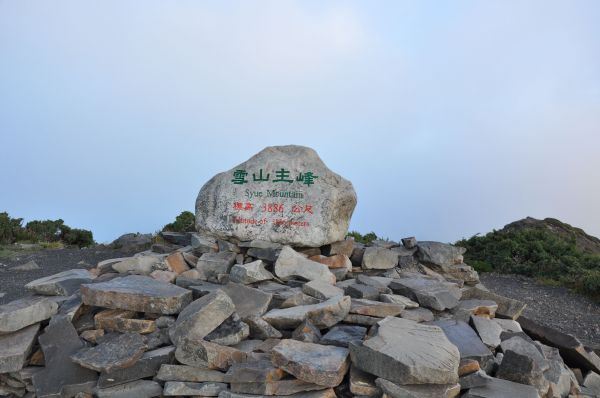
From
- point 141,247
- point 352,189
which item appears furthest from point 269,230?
point 141,247

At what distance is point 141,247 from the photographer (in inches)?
540

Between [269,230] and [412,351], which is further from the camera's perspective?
[269,230]

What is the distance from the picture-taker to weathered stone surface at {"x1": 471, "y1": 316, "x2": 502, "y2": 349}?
22.0 feet

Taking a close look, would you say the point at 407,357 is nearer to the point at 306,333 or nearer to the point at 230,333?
the point at 306,333

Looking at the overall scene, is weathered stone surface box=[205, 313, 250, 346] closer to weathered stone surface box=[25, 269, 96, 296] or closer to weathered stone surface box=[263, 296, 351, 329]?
weathered stone surface box=[263, 296, 351, 329]

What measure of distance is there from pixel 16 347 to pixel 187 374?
2508 millimetres

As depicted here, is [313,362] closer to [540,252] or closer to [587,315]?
[587,315]

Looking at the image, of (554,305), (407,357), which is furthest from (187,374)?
(554,305)

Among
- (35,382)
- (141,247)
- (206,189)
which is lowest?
(35,382)

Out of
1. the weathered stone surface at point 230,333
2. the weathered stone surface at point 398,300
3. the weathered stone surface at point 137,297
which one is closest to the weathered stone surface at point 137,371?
the weathered stone surface at point 230,333

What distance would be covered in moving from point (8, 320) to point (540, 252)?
1587 centimetres

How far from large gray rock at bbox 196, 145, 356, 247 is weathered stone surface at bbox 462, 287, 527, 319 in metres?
2.50

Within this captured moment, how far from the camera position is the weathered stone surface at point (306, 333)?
Answer: 584 centimetres

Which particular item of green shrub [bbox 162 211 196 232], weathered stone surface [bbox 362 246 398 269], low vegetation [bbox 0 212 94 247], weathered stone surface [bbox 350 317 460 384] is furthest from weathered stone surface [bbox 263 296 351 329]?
low vegetation [bbox 0 212 94 247]
